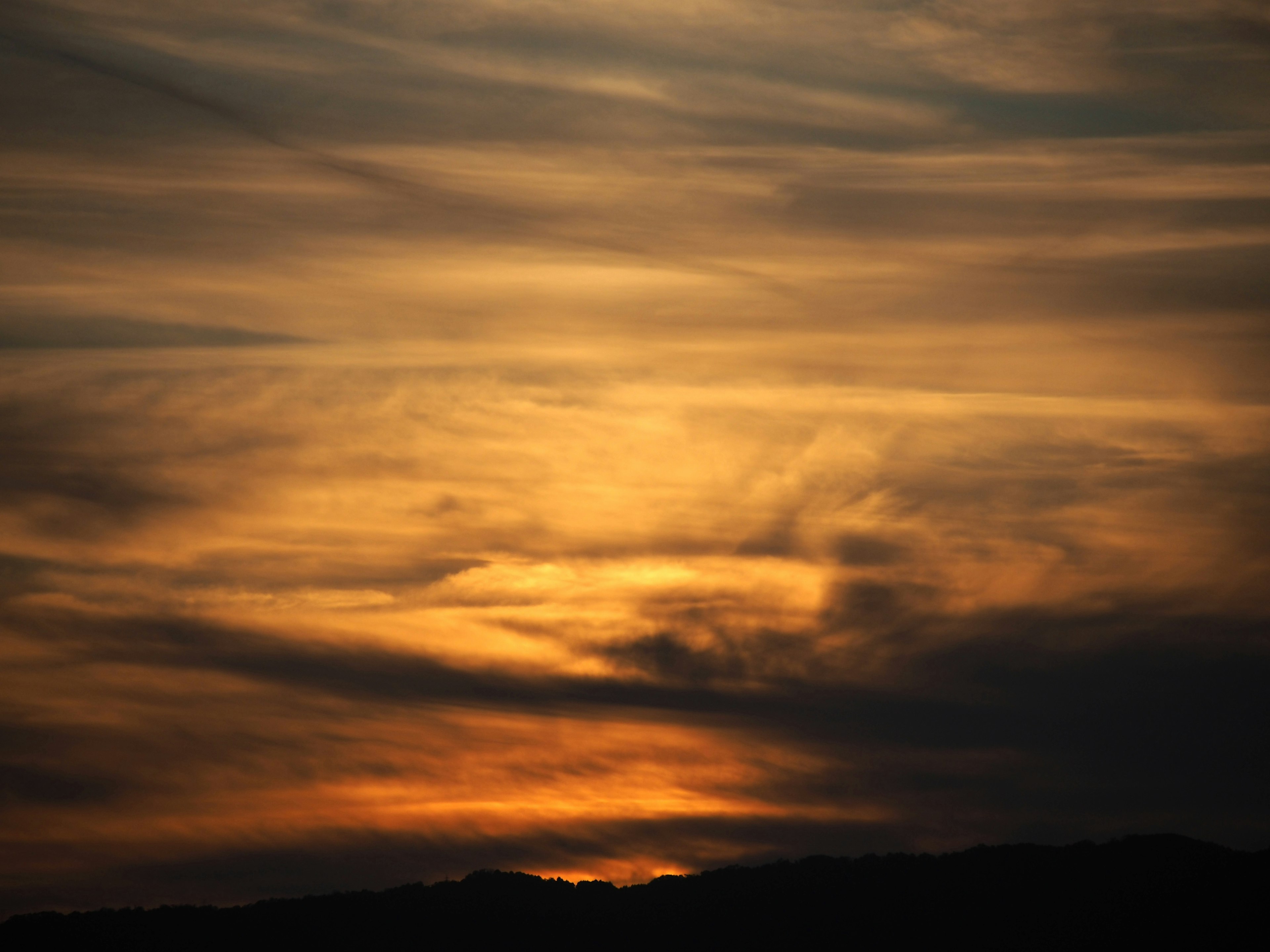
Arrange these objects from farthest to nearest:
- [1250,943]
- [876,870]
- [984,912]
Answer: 1. [876,870]
2. [984,912]
3. [1250,943]

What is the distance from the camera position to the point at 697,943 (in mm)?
125500

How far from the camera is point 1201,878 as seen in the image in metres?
101

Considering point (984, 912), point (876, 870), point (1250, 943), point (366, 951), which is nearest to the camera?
point (1250, 943)

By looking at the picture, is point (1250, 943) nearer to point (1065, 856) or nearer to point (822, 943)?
point (1065, 856)

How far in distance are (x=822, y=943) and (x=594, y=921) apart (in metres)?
22.8

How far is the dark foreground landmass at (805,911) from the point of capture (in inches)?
3962

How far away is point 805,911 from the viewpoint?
122688mm

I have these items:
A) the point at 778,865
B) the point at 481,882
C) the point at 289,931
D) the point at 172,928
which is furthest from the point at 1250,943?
the point at 172,928

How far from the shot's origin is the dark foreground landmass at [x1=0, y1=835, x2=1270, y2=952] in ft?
330

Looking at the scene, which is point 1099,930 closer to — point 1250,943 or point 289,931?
point 1250,943

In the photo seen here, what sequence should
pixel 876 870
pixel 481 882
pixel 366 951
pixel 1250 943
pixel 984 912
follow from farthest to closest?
1. pixel 481 882
2. pixel 366 951
3. pixel 876 870
4. pixel 984 912
5. pixel 1250 943

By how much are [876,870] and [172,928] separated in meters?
60.7

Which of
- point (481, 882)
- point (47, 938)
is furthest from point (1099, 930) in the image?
point (47, 938)

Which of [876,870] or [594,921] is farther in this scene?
[594,921]
